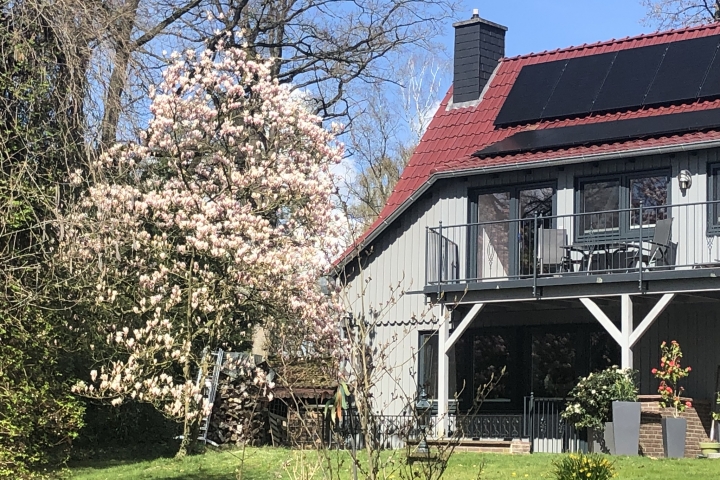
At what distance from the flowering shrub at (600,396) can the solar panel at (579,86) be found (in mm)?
5435

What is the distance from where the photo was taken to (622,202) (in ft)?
59.1

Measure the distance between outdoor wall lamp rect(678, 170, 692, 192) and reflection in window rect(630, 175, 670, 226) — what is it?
310 mm

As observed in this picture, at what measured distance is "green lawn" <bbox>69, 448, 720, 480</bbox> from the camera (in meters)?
13.0

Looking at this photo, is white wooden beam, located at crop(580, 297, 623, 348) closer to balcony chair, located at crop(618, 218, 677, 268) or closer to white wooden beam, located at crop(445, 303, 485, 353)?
balcony chair, located at crop(618, 218, 677, 268)

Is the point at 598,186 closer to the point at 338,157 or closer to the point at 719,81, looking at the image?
the point at 719,81

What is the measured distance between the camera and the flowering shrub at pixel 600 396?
52.2 feet

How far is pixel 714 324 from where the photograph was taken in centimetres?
1745

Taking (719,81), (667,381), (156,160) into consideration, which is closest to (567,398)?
(667,381)

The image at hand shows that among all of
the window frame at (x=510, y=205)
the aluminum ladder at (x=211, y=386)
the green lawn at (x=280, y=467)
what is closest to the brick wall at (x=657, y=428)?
the green lawn at (x=280, y=467)

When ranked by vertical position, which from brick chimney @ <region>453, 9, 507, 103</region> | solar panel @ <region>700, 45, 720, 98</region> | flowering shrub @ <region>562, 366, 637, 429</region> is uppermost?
brick chimney @ <region>453, 9, 507, 103</region>

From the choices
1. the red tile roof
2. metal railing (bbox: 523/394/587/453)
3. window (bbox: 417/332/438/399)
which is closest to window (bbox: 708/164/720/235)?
the red tile roof

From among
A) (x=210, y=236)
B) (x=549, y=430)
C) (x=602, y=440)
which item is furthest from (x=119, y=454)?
(x=602, y=440)

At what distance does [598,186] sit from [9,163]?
439 inches

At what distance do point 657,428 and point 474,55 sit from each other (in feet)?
30.8
